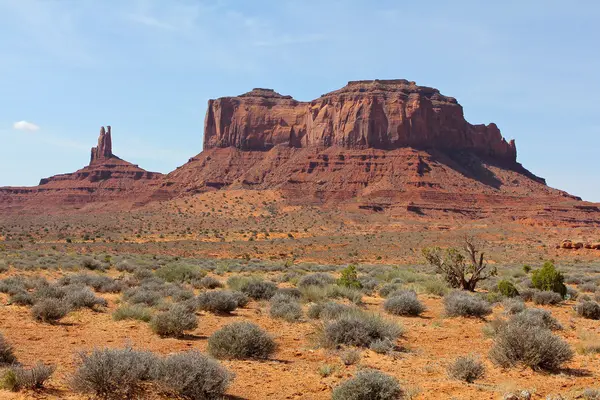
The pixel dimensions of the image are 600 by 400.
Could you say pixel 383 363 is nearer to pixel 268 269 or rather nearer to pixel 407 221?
pixel 268 269

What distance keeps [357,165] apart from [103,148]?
88.5 m

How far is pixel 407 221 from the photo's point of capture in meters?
83.8

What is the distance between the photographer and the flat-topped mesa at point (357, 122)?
11594cm

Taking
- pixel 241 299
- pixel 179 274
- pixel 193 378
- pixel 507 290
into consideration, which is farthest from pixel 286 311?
pixel 179 274

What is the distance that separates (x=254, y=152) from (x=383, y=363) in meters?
119

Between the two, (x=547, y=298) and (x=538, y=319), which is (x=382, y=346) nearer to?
(x=538, y=319)

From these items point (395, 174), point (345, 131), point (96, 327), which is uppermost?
point (345, 131)

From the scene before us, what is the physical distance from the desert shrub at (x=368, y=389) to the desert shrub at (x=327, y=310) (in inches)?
228

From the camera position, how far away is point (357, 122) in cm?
11681

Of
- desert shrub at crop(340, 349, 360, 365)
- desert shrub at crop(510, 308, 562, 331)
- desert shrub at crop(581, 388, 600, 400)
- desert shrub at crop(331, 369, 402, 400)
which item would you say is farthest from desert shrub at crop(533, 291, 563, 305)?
desert shrub at crop(331, 369, 402, 400)

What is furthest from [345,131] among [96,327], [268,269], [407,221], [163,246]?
[96,327]

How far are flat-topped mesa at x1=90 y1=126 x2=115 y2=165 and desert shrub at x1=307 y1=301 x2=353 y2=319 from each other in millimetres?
156967

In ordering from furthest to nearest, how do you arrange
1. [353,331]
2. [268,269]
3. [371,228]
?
[371,228] → [268,269] → [353,331]

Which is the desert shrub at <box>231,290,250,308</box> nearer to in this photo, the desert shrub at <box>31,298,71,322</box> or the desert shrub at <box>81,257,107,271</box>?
the desert shrub at <box>31,298,71,322</box>
